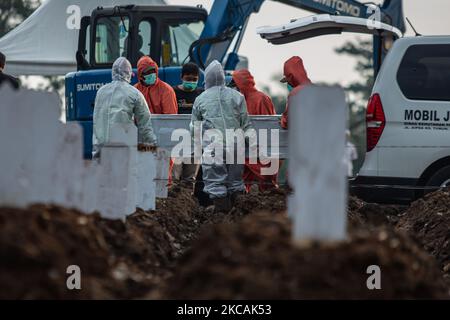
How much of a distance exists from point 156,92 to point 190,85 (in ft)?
2.84

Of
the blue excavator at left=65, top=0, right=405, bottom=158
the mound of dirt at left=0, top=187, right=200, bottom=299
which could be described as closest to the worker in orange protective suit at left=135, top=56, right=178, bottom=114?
the blue excavator at left=65, top=0, right=405, bottom=158

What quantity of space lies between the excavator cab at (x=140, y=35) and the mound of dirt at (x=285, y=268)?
1510 cm

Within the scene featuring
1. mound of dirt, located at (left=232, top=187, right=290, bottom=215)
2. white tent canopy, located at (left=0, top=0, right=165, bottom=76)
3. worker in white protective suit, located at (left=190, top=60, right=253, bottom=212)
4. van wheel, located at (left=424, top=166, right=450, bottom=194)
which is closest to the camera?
mound of dirt, located at (left=232, top=187, right=290, bottom=215)

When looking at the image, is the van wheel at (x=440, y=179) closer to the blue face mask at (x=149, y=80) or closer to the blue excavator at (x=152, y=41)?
the blue face mask at (x=149, y=80)

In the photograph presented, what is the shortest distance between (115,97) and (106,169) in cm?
615

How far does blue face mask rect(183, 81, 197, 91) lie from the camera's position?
18828 mm

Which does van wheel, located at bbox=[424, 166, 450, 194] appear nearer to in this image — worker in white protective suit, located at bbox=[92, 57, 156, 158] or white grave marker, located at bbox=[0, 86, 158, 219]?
worker in white protective suit, located at bbox=[92, 57, 156, 158]

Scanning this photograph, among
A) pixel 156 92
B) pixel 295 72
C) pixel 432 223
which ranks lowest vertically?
pixel 432 223

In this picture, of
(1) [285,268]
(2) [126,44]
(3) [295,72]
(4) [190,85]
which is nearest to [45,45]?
(2) [126,44]

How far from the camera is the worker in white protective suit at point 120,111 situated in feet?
49.1

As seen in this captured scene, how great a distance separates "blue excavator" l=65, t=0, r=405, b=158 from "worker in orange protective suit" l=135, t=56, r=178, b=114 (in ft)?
8.87

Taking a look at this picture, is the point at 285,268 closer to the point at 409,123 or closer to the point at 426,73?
the point at 409,123

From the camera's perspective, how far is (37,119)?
6.93m

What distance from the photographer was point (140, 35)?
70.8ft
